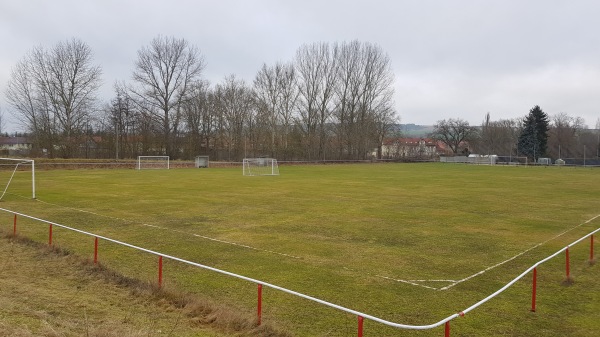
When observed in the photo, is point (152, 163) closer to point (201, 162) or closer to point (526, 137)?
point (201, 162)

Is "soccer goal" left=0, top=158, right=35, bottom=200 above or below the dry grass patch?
above

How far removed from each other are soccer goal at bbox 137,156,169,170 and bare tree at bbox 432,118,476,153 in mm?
91481

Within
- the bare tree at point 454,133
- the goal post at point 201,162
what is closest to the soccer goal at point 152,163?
the goal post at point 201,162

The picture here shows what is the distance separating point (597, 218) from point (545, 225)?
365 cm

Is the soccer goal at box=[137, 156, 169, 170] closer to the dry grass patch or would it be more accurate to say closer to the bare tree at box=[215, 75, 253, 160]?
the bare tree at box=[215, 75, 253, 160]

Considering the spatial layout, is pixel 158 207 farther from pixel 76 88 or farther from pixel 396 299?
pixel 76 88

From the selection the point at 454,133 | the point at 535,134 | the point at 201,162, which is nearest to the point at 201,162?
the point at 201,162

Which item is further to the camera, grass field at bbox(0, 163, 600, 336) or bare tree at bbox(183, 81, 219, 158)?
bare tree at bbox(183, 81, 219, 158)

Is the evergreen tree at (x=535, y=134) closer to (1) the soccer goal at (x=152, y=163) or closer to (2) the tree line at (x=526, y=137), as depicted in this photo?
(2) the tree line at (x=526, y=137)

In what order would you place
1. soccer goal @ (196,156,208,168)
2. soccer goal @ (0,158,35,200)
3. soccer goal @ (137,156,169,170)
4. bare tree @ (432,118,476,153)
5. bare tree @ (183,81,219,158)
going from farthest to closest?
1. bare tree @ (432,118,476,153)
2. bare tree @ (183,81,219,158)
3. soccer goal @ (196,156,208,168)
4. soccer goal @ (137,156,169,170)
5. soccer goal @ (0,158,35,200)

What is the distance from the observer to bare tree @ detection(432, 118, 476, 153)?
12606 cm

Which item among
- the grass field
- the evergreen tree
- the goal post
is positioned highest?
the evergreen tree

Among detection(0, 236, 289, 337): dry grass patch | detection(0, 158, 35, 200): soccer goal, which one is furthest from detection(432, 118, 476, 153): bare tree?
detection(0, 236, 289, 337): dry grass patch

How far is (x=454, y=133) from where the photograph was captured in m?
128
